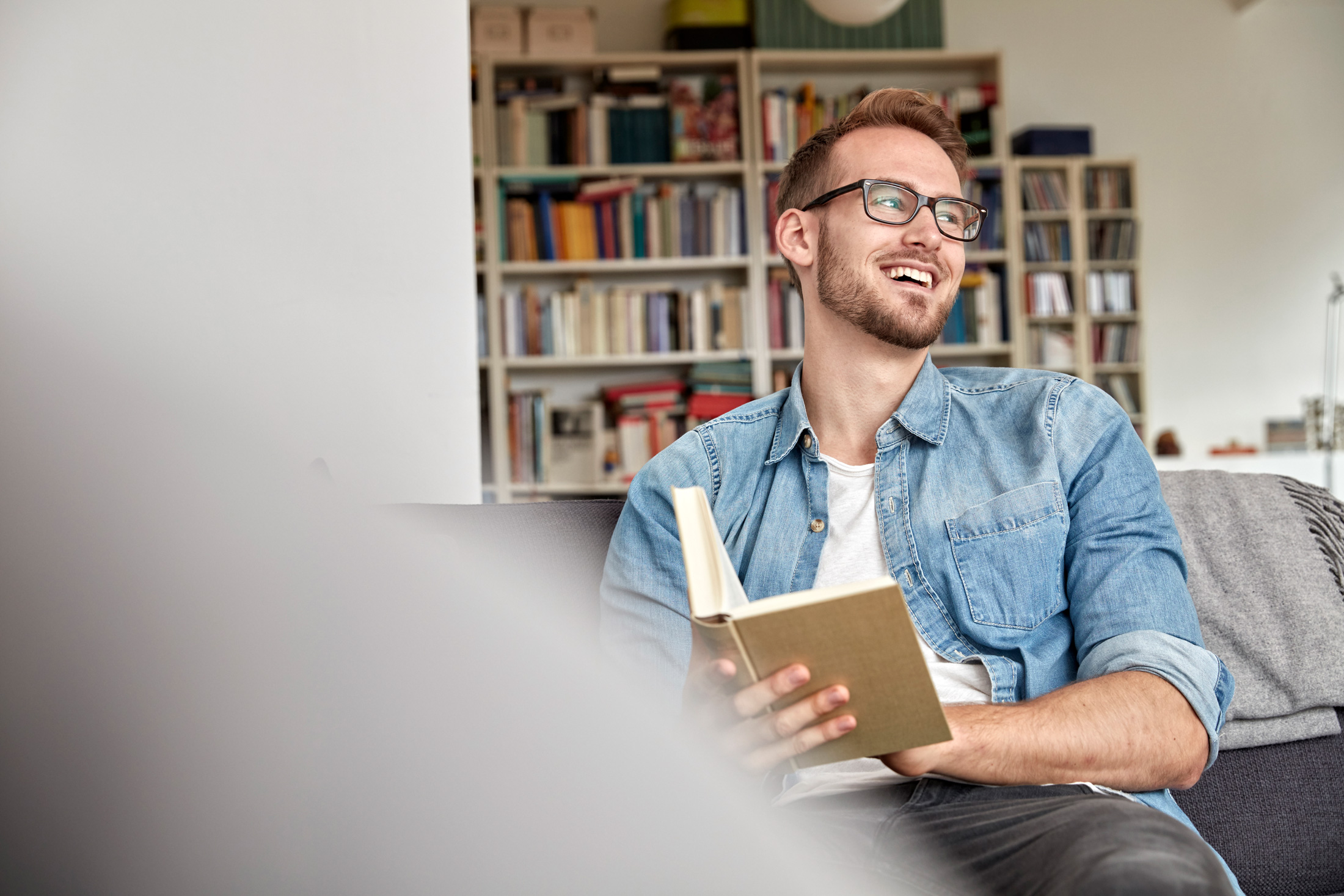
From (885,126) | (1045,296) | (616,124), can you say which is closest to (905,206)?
(885,126)

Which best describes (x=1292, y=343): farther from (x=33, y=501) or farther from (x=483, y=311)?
(x=33, y=501)

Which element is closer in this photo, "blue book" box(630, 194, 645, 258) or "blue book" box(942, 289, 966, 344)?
"blue book" box(630, 194, 645, 258)

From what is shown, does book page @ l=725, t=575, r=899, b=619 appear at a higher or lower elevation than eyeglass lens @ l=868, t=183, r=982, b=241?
lower

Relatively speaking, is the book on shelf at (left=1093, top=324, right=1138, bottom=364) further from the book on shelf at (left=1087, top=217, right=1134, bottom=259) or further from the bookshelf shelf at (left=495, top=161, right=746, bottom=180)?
the bookshelf shelf at (left=495, top=161, right=746, bottom=180)

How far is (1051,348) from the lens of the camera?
16.2 ft

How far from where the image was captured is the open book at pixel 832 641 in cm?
74

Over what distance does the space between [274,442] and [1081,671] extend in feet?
3.04

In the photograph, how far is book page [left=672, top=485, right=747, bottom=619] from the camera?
2.58ft

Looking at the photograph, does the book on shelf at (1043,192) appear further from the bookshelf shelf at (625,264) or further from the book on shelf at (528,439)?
the book on shelf at (528,439)

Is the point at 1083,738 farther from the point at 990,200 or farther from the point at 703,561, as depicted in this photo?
the point at 990,200

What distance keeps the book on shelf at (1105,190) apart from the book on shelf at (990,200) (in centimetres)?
63

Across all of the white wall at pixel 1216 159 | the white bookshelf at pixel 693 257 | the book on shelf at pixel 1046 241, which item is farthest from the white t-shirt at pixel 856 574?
the white wall at pixel 1216 159

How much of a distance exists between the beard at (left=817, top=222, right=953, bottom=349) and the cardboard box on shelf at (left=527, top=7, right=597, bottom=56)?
3556mm

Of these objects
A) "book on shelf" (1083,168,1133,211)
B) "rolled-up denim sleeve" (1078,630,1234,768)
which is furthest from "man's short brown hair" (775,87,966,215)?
"book on shelf" (1083,168,1133,211)
